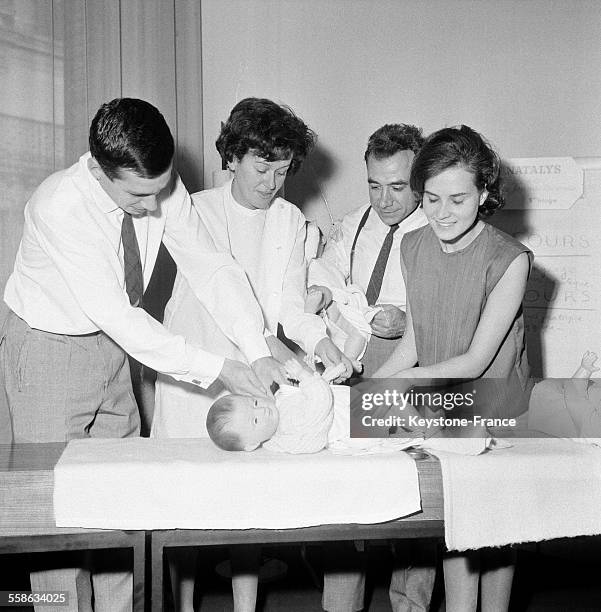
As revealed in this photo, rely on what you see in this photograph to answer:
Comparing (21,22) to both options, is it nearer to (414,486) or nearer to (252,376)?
(252,376)

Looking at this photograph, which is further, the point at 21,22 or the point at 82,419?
the point at 21,22

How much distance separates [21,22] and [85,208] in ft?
5.11

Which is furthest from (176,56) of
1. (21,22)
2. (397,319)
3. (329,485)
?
(329,485)

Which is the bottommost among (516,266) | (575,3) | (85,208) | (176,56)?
(516,266)

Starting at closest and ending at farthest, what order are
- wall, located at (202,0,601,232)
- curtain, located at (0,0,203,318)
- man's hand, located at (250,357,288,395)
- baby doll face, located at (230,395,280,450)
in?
baby doll face, located at (230,395,280,450)
man's hand, located at (250,357,288,395)
curtain, located at (0,0,203,318)
wall, located at (202,0,601,232)

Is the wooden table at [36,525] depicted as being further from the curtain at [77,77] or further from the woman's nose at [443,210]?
the curtain at [77,77]

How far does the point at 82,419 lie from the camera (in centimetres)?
241

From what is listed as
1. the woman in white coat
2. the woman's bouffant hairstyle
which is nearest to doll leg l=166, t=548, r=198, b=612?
the woman in white coat

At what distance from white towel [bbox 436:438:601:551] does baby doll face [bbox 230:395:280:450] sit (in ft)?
1.50

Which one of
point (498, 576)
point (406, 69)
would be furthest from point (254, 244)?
point (406, 69)

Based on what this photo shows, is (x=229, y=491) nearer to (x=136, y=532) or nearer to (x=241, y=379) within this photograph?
(x=136, y=532)

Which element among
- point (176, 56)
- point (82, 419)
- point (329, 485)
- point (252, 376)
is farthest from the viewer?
point (176, 56)

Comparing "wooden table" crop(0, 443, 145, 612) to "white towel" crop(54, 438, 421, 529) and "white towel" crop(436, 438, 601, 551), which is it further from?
"white towel" crop(436, 438, 601, 551)

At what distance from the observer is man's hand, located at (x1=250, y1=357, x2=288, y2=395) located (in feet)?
7.68
